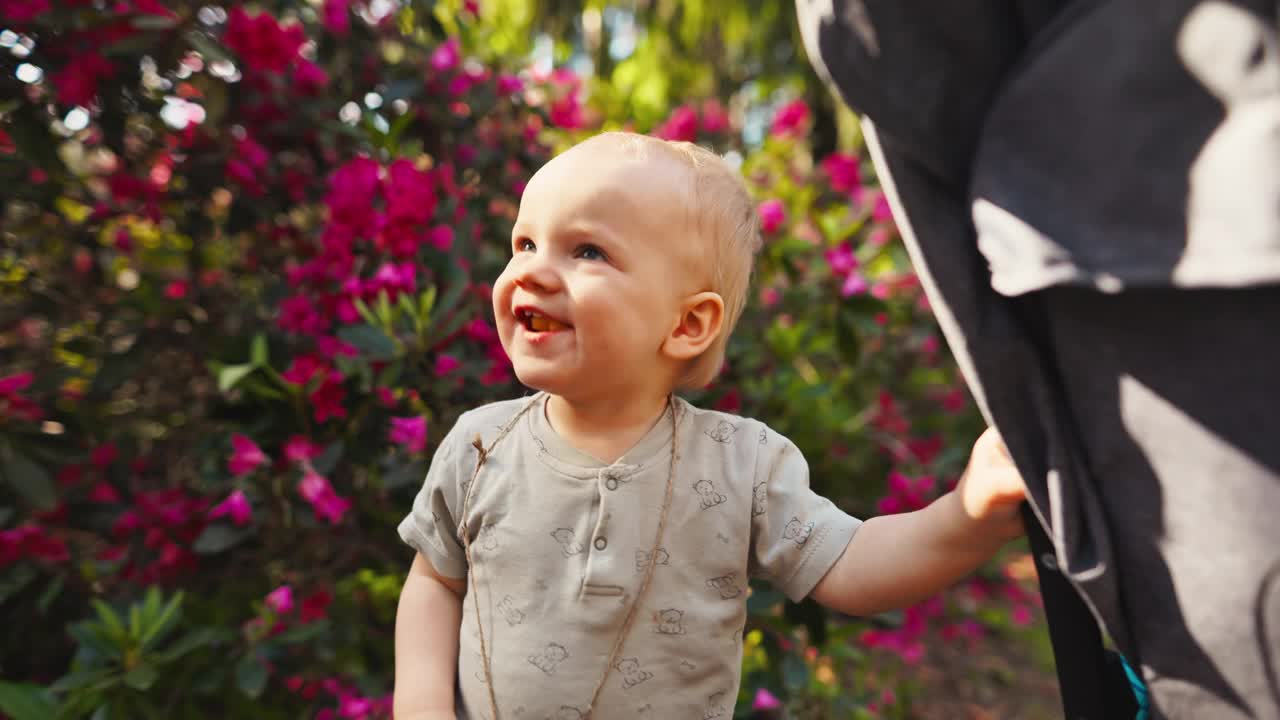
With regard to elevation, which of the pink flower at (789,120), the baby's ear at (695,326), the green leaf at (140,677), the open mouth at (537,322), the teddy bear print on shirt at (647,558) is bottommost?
the green leaf at (140,677)

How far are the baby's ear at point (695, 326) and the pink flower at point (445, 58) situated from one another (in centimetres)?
155

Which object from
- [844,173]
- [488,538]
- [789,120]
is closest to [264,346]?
[488,538]

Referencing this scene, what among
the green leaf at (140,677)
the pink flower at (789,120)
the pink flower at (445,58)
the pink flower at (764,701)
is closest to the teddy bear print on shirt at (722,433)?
the pink flower at (764,701)

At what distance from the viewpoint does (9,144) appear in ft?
6.80

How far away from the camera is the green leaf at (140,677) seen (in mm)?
1572

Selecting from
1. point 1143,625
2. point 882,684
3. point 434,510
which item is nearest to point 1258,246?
point 1143,625

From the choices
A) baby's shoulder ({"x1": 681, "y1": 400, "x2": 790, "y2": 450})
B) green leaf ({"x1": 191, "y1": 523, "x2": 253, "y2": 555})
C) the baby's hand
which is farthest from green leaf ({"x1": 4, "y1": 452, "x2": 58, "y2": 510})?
the baby's hand

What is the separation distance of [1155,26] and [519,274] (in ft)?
2.13

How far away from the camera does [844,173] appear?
3.04 m

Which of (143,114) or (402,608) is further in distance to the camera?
(143,114)

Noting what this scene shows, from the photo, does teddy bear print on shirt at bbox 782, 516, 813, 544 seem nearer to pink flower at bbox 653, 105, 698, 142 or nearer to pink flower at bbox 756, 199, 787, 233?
pink flower at bbox 756, 199, 787, 233

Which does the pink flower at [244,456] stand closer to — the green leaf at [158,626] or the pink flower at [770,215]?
the green leaf at [158,626]

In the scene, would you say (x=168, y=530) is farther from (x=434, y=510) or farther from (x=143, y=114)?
(x=434, y=510)

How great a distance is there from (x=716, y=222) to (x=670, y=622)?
18.8 inches
